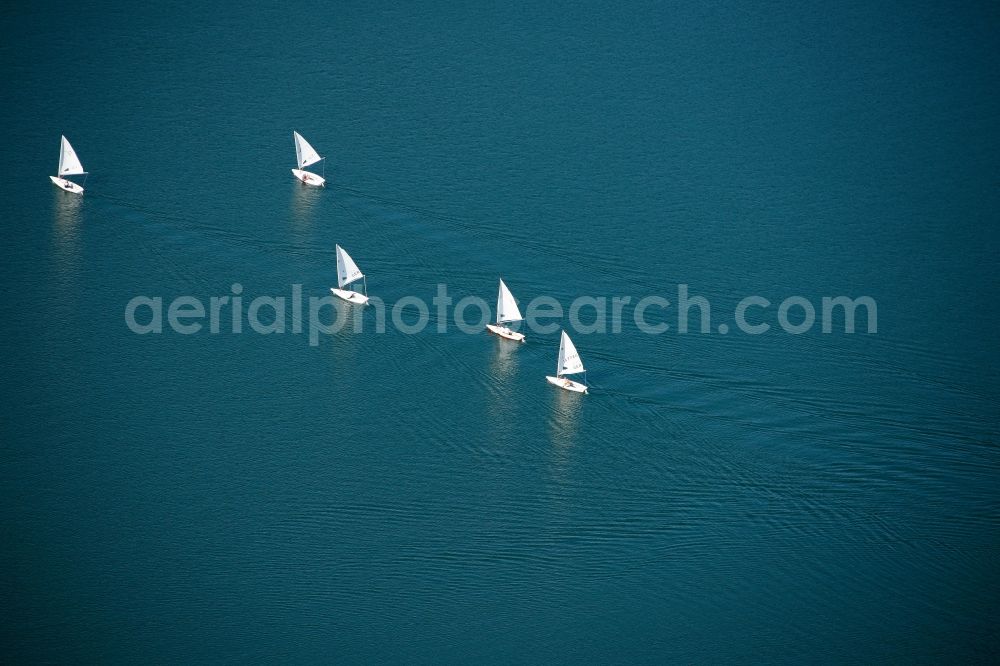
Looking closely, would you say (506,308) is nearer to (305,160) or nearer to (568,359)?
(568,359)

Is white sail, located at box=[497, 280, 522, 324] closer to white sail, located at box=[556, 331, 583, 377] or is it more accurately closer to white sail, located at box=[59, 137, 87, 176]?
white sail, located at box=[556, 331, 583, 377]

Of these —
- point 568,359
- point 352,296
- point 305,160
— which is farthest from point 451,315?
point 305,160

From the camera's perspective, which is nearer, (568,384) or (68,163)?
(568,384)

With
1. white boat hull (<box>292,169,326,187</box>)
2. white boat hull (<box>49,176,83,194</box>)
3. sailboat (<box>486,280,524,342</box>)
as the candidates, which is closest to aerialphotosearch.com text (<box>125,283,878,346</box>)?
sailboat (<box>486,280,524,342</box>)

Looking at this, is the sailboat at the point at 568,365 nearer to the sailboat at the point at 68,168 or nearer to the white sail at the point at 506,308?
the white sail at the point at 506,308

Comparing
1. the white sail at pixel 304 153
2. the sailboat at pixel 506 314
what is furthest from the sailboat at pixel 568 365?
the white sail at pixel 304 153

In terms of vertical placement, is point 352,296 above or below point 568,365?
above
